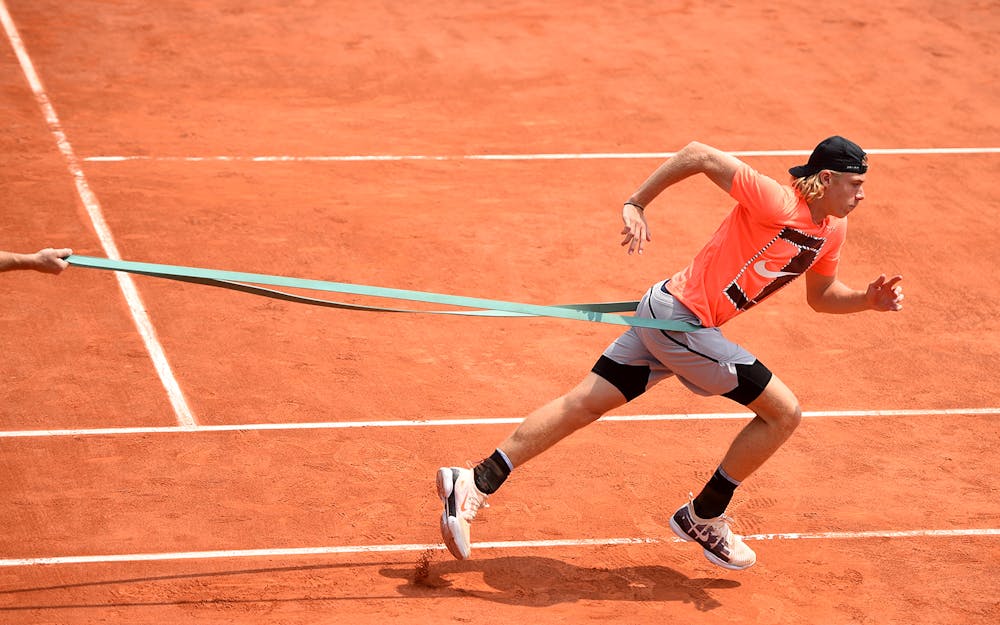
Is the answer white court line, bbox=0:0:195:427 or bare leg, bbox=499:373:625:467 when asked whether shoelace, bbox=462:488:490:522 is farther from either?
white court line, bbox=0:0:195:427

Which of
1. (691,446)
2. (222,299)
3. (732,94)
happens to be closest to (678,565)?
(691,446)

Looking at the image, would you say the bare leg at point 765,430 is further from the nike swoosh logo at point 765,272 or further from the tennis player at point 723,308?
the nike swoosh logo at point 765,272

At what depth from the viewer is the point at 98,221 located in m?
11.3

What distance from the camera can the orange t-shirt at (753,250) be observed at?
6.27 meters

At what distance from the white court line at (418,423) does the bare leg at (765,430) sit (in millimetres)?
2074

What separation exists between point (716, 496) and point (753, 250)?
1.33 meters

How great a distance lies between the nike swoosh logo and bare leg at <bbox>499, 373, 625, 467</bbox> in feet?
3.08

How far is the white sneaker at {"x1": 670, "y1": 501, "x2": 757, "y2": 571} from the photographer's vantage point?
22.4 ft

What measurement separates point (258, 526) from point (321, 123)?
7.47 m

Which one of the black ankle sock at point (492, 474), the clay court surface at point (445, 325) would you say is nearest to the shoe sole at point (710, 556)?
the clay court surface at point (445, 325)

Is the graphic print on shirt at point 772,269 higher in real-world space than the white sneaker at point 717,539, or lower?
higher

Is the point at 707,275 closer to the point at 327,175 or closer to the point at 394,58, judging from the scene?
the point at 327,175

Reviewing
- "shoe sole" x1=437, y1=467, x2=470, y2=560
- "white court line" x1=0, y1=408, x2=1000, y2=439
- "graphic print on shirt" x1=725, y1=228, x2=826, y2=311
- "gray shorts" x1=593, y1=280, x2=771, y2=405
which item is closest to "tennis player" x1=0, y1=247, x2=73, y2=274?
"shoe sole" x1=437, y1=467, x2=470, y2=560

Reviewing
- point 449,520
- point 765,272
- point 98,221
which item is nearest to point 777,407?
point 765,272
